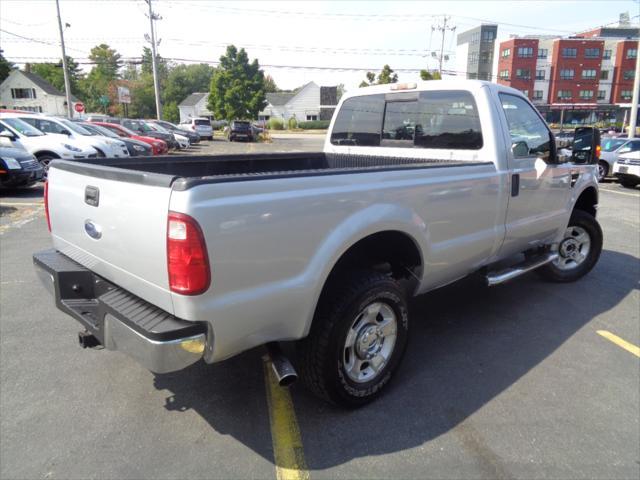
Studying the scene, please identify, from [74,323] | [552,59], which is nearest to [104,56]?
[552,59]

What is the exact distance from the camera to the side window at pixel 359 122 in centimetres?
463

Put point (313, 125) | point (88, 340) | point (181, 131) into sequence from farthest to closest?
point (313, 125) → point (181, 131) → point (88, 340)

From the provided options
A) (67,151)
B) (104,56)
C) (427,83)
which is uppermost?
(104,56)

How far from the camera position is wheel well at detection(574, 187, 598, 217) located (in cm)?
530

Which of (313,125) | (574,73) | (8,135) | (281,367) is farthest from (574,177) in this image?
(574,73)

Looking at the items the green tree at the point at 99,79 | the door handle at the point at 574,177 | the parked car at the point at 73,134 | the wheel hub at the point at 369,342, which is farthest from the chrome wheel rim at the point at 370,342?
the green tree at the point at 99,79

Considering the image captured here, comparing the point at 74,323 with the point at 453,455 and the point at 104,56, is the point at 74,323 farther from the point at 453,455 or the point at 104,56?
the point at 104,56

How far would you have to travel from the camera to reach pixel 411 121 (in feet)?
14.3

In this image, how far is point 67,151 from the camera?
1298 centimetres

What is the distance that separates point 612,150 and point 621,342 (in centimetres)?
1501

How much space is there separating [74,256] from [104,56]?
114 meters

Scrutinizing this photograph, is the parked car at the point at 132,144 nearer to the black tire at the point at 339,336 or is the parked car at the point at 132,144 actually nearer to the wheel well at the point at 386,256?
the wheel well at the point at 386,256

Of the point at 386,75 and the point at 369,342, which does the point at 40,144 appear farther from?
the point at 386,75

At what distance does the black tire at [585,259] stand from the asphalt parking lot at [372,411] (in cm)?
93
